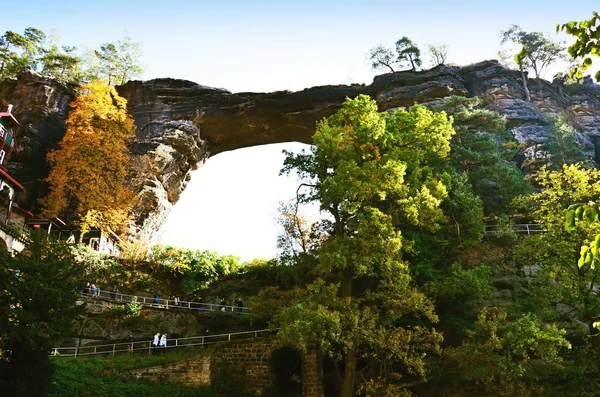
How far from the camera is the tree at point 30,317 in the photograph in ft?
40.1

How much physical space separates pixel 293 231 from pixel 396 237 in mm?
6670

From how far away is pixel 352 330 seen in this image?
15.6 m

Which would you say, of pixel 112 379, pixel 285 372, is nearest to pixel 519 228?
pixel 285 372

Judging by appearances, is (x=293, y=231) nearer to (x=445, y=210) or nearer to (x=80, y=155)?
(x=445, y=210)

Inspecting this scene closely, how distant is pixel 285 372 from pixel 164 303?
359 inches

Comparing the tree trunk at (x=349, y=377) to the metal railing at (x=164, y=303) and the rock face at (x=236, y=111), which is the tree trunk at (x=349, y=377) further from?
the rock face at (x=236, y=111)

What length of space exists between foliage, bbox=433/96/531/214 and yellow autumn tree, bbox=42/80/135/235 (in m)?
24.7

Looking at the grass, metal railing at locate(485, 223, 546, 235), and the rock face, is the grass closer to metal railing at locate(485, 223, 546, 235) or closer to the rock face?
the rock face

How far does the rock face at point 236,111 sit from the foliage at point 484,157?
5.75 meters

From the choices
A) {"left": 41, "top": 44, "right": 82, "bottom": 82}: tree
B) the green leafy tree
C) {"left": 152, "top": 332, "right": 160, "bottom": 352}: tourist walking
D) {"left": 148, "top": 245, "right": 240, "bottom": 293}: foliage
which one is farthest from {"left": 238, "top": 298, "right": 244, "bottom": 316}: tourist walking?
{"left": 41, "top": 44, "right": 82, "bottom": 82}: tree

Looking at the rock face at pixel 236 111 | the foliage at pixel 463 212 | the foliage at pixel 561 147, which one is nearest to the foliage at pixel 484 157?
the foliage at pixel 561 147

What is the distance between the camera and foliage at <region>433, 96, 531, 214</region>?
28.7 meters

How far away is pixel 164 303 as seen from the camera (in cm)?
2655

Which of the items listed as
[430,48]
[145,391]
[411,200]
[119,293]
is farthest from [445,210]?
[430,48]
